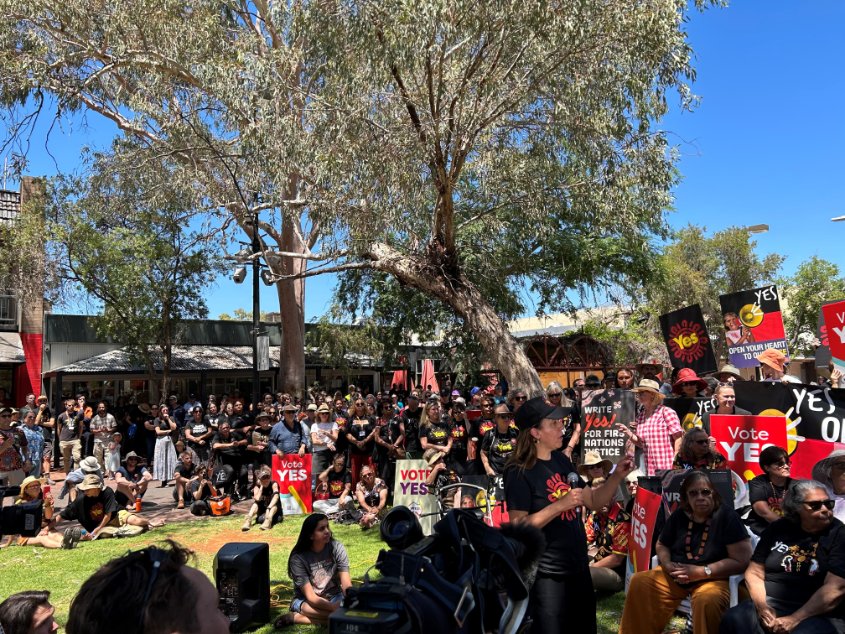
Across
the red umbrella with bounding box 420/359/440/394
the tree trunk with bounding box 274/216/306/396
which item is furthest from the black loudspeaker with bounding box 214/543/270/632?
the tree trunk with bounding box 274/216/306/396

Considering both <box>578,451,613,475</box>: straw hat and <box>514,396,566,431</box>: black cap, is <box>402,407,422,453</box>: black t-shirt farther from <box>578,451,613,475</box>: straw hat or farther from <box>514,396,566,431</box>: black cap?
<box>514,396,566,431</box>: black cap

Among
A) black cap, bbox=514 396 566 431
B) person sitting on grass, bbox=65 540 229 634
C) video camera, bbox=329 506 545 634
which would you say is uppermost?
black cap, bbox=514 396 566 431

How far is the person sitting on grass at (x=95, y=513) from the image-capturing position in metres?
9.77

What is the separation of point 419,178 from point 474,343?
36.8 ft

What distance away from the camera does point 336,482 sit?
10.9 metres

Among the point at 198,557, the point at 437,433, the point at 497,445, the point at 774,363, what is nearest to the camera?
the point at 198,557

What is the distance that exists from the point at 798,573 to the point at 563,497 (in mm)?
1761

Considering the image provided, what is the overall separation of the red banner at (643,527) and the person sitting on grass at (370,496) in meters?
5.36

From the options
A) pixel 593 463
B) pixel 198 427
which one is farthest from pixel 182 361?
pixel 593 463

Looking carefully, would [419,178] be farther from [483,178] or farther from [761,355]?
[761,355]

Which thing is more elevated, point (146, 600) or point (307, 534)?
point (146, 600)

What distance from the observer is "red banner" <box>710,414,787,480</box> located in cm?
579

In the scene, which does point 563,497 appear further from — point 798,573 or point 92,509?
point 92,509

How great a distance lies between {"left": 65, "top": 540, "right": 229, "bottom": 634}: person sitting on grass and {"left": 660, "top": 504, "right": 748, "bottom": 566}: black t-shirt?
138 inches
